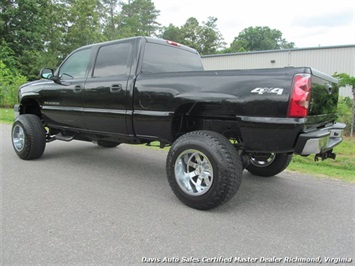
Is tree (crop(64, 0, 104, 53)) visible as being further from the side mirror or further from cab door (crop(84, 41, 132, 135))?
cab door (crop(84, 41, 132, 135))

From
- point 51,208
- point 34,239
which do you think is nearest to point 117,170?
point 51,208

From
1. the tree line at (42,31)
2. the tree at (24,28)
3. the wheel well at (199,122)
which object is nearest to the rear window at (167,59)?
the wheel well at (199,122)

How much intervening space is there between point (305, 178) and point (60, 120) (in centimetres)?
410

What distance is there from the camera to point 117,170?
4895 millimetres

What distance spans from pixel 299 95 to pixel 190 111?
1.30m

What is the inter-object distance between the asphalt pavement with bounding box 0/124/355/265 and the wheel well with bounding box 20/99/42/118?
1445 mm

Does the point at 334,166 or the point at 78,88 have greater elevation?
the point at 78,88

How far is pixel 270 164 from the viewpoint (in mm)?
4461

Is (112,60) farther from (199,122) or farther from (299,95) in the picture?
(299,95)

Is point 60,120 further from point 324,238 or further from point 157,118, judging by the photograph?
point 324,238

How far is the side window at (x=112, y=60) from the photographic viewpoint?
420 centimetres

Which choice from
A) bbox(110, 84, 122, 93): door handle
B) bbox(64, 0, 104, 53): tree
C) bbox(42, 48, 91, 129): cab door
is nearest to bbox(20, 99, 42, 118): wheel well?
bbox(42, 48, 91, 129): cab door

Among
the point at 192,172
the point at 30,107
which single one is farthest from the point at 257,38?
the point at 192,172

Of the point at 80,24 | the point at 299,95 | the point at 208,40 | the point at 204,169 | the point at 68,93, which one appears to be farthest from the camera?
the point at 208,40
